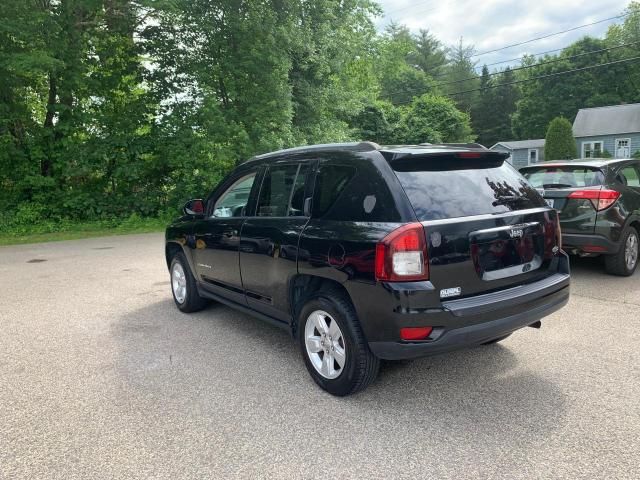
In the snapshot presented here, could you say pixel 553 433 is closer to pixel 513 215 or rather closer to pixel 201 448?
pixel 513 215

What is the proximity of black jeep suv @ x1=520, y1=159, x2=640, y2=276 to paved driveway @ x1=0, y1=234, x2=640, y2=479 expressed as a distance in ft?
3.89

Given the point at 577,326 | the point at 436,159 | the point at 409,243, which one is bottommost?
the point at 577,326

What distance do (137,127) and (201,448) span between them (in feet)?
51.0

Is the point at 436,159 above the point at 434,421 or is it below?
above

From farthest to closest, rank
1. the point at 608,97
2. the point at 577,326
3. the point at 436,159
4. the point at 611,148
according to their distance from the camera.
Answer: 1. the point at 608,97
2. the point at 611,148
3. the point at 577,326
4. the point at 436,159

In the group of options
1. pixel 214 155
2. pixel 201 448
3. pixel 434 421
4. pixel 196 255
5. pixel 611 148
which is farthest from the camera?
pixel 611 148

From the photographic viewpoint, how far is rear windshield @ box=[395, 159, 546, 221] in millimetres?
3152

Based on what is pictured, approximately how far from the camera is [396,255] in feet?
9.62

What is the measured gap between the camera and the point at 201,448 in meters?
2.78

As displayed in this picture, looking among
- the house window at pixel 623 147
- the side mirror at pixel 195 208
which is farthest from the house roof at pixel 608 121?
the side mirror at pixel 195 208

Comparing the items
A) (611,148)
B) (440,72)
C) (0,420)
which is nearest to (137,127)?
(0,420)

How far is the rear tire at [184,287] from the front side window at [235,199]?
895 millimetres

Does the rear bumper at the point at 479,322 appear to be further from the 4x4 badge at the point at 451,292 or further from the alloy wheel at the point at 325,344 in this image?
the alloy wheel at the point at 325,344

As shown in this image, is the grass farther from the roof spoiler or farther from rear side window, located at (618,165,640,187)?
the roof spoiler
